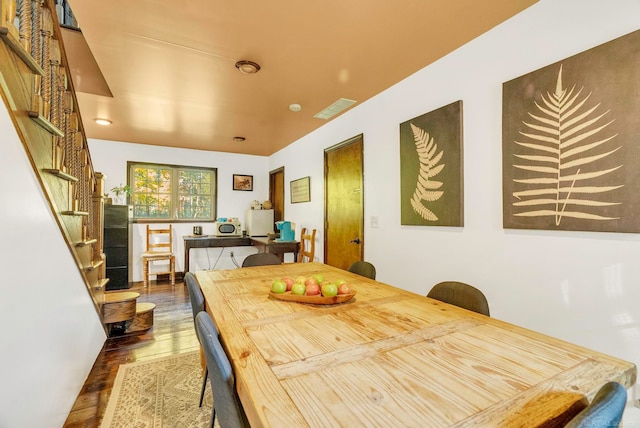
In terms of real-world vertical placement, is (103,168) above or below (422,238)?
above

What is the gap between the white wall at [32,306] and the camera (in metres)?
1.16

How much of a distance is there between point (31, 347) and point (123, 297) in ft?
5.53

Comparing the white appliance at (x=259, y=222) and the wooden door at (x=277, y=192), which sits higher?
the wooden door at (x=277, y=192)

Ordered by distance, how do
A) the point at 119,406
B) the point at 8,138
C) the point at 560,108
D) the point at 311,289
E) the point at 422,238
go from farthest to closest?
1. the point at 422,238
2. the point at 119,406
3. the point at 560,108
4. the point at 311,289
5. the point at 8,138

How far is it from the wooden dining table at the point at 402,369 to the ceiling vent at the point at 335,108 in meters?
2.39

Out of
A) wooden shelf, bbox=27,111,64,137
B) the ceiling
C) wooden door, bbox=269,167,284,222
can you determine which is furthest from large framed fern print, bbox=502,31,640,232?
wooden door, bbox=269,167,284,222

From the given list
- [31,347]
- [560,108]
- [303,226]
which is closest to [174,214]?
[303,226]

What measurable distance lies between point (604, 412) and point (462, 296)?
99 cm

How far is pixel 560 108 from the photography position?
1593mm

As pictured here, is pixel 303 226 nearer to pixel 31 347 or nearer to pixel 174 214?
pixel 174 214

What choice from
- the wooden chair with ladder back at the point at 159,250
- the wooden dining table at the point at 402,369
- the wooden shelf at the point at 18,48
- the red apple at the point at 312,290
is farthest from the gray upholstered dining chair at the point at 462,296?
the wooden chair with ladder back at the point at 159,250

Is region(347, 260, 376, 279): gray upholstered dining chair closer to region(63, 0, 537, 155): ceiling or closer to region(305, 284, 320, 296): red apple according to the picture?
region(305, 284, 320, 296): red apple

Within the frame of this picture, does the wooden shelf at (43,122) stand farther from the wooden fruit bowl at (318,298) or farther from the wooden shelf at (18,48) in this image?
the wooden fruit bowl at (318,298)

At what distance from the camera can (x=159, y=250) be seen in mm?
5141
